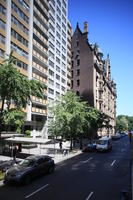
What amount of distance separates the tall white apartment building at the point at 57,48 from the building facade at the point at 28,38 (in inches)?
133

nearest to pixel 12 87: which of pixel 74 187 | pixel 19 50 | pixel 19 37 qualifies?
pixel 74 187

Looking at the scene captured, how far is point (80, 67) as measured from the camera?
7019cm

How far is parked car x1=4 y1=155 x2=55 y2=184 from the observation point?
14203 millimetres

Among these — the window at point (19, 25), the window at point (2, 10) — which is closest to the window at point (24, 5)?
the window at point (19, 25)

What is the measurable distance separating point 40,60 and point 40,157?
111ft

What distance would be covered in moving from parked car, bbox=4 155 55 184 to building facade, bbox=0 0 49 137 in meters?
17.3

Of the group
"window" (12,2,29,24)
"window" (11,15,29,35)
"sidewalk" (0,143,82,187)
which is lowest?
"sidewalk" (0,143,82,187)

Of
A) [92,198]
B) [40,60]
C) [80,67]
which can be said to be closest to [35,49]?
[40,60]

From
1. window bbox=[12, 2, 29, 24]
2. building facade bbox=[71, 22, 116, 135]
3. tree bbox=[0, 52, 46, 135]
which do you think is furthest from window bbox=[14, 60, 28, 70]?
building facade bbox=[71, 22, 116, 135]

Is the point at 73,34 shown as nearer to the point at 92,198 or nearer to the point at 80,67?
the point at 80,67

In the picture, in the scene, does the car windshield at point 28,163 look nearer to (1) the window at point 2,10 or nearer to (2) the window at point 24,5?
(1) the window at point 2,10

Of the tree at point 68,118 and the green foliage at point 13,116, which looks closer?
the green foliage at point 13,116

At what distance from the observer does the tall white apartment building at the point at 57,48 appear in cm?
5600

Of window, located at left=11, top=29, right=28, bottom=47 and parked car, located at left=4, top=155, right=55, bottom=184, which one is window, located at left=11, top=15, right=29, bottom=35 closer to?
window, located at left=11, top=29, right=28, bottom=47
